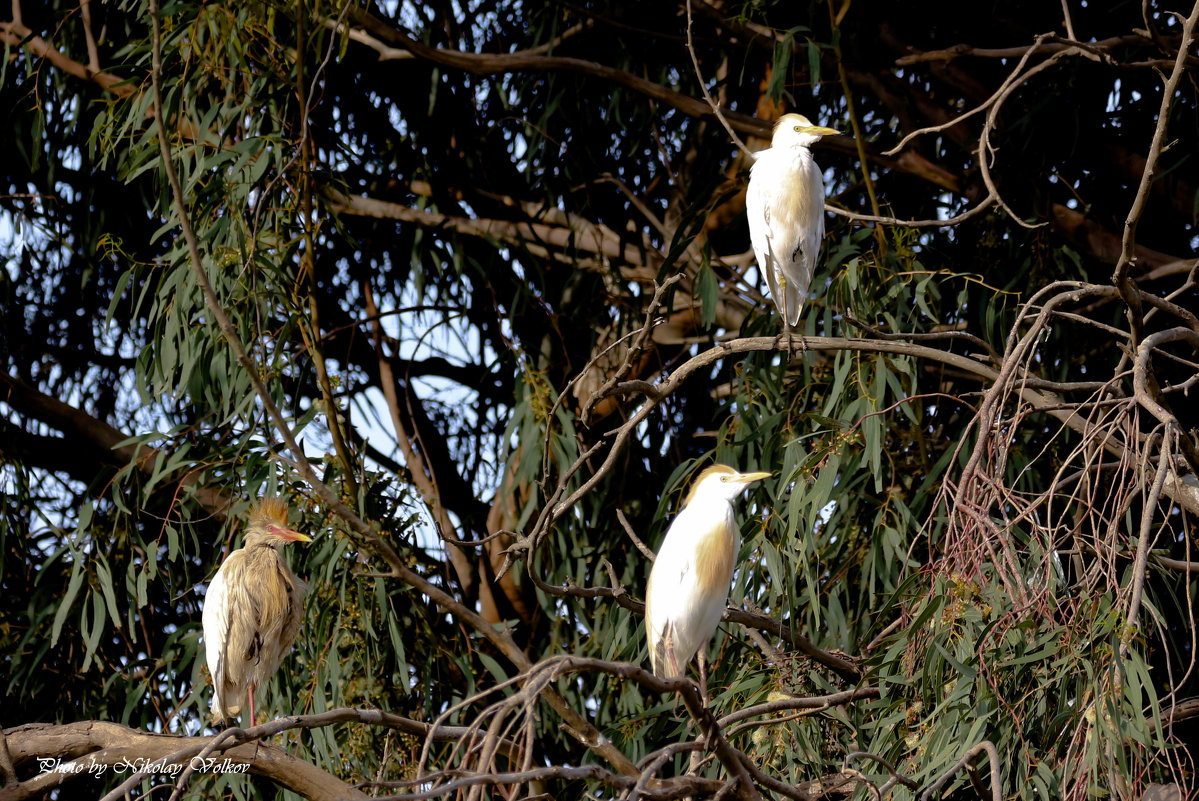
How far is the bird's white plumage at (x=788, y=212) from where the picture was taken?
8.79 feet

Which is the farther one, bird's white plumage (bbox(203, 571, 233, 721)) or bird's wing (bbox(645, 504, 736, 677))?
bird's white plumage (bbox(203, 571, 233, 721))

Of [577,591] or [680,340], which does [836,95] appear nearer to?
[680,340]

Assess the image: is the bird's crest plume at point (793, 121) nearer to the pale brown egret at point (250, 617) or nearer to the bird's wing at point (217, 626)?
the pale brown egret at point (250, 617)

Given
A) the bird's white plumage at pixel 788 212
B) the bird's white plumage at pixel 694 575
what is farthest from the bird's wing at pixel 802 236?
the bird's white plumage at pixel 694 575

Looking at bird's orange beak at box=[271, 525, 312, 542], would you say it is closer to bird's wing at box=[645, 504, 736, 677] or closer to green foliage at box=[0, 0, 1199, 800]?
green foliage at box=[0, 0, 1199, 800]

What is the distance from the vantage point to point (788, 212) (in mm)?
2699

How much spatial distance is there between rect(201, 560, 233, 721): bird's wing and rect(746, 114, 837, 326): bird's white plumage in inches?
48.6

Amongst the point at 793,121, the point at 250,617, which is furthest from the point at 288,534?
the point at 793,121

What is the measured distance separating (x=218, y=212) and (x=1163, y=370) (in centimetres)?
220

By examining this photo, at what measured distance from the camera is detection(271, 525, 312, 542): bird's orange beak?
2615 millimetres

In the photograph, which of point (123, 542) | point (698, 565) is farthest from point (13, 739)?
point (698, 565)

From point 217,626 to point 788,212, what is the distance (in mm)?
1416

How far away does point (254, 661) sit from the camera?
8.48 ft

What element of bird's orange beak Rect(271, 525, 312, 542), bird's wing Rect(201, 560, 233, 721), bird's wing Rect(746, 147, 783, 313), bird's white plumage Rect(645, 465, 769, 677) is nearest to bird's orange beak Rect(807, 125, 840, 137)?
bird's wing Rect(746, 147, 783, 313)
